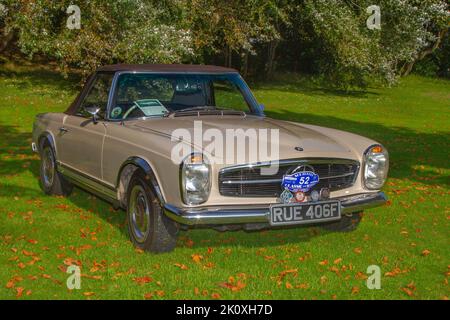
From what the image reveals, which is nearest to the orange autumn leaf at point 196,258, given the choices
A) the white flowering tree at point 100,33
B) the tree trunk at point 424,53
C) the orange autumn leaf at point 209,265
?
the orange autumn leaf at point 209,265

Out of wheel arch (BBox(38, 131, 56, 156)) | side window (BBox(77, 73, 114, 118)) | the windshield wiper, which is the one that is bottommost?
wheel arch (BBox(38, 131, 56, 156))

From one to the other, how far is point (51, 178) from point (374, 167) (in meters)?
4.29

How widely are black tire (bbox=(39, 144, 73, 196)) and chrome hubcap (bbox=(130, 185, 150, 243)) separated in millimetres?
2335

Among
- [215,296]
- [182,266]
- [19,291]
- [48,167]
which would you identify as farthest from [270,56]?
[19,291]

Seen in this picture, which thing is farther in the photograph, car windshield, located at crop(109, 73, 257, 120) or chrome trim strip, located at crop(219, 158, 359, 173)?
car windshield, located at crop(109, 73, 257, 120)

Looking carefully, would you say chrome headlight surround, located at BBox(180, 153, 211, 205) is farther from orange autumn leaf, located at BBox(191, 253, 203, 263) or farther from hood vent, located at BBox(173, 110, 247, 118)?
hood vent, located at BBox(173, 110, 247, 118)

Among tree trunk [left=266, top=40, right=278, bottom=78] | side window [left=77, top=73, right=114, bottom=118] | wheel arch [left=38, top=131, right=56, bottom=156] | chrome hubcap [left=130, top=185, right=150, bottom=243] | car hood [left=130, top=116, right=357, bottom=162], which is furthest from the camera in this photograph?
tree trunk [left=266, top=40, right=278, bottom=78]

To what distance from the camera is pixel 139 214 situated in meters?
6.34

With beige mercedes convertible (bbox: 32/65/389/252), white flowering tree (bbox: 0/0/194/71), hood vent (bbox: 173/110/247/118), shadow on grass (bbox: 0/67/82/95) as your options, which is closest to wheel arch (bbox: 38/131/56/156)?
beige mercedes convertible (bbox: 32/65/389/252)

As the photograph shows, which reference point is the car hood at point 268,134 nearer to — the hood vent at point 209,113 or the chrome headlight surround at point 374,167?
the hood vent at point 209,113

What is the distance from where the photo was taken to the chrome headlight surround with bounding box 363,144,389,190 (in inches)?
253

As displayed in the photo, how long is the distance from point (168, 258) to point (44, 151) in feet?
11.1

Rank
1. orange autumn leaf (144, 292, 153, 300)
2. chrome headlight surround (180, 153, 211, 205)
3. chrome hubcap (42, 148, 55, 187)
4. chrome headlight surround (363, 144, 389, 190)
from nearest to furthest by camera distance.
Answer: orange autumn leaf (144, 292, 153, 300) → chrome headlight surround (180, 153, 211, 205) → chrome headlight surround (363, 144, 389, 190) → chrome hubcap (42, 148, 55, 187)

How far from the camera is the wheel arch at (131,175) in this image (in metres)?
5.84
